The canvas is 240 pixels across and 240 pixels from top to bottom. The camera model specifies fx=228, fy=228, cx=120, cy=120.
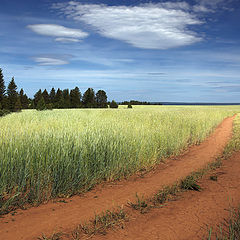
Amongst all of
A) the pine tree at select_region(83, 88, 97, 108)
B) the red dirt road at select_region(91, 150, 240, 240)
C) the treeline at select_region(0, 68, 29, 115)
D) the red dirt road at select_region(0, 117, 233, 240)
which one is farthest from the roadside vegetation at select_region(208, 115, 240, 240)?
the pine tree at select_region(83, 88, 97, 108)

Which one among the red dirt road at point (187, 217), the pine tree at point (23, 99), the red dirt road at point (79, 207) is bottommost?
the red dirt road at point (79, 207)

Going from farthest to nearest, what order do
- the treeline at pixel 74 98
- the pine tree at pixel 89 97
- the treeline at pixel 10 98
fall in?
1. the pine tree at pixel 89 97
2. the treeline at pixel 74 98
3. the treeline at pixel 10 98

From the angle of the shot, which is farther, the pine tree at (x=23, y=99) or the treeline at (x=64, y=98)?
the pine tree at (x=23, y=99)

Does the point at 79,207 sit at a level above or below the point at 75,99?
below

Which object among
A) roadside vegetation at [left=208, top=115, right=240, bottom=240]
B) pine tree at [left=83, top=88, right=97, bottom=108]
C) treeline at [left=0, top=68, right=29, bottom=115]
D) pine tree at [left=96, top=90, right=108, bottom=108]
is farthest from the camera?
pine tree at [left=96, top=90, right=108, bottom=108]

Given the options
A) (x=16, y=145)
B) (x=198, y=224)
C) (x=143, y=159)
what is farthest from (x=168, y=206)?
(x=16, y=145)

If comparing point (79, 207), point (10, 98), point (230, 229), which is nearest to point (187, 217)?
point (230, 229)

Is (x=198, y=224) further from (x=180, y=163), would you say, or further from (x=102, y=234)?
(x=180, y=163)

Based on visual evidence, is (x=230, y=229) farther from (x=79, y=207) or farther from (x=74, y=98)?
(x=74, y=98)

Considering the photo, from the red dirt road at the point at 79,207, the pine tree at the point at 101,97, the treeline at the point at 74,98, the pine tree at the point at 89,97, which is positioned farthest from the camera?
the pine tree at the point at 101,97

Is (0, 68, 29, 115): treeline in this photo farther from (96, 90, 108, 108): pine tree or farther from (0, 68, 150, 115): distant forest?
(96, 90, 108, 108): pine tree

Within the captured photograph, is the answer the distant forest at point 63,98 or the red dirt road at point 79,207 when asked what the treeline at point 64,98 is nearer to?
the distant forest at point 63,98

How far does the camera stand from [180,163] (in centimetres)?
748

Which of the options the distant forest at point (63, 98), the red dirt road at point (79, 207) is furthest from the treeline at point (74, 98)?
the red dirt road at point (79, 207)
